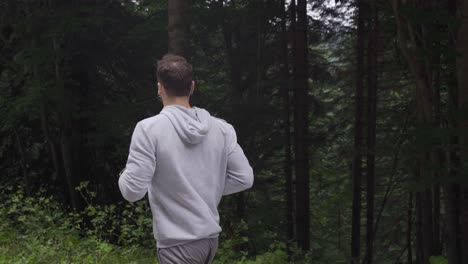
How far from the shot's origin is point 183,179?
322 centimetres

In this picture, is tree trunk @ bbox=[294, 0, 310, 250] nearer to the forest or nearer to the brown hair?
the forest

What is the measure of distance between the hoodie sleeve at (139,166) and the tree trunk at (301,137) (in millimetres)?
11718

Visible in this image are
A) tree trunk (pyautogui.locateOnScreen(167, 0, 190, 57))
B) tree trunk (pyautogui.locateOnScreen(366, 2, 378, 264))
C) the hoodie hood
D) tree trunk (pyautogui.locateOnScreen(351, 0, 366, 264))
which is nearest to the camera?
the hoodie hood

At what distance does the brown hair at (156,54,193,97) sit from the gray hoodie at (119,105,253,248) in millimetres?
100

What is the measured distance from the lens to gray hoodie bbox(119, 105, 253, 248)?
10.1 feet

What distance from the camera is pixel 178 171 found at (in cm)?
320

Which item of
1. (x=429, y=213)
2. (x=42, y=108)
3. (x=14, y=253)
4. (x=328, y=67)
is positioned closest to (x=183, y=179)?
(x=14, y=253)

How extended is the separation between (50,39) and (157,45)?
2.83 metres

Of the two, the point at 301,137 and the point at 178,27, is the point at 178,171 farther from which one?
the point at 301,137

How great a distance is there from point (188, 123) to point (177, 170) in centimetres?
27

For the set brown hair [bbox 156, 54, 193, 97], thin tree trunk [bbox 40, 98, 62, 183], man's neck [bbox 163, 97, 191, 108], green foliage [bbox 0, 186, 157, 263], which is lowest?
green foliage [bbox 0, 186, 157, 263]

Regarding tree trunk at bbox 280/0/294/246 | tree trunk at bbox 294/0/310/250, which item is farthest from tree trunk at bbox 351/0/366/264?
tree trunk at bbox 294/0/310/250

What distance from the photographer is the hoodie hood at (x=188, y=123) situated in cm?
319

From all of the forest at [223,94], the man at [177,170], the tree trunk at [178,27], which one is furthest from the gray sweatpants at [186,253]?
the forest at [223,94]
